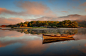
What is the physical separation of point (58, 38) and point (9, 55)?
13749mm

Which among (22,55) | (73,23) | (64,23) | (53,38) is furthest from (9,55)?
(73,23)

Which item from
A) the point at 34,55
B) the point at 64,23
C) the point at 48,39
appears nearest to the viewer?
the point at 34,55

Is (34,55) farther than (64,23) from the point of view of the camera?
No

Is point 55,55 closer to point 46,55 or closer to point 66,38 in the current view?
point 46,55

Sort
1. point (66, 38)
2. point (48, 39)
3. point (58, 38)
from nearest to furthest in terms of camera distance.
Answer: point (48, 39) < point (58, 38) < point (66, 38)

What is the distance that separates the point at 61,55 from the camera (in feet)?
31.3

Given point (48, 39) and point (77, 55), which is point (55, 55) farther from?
point (48, 39)

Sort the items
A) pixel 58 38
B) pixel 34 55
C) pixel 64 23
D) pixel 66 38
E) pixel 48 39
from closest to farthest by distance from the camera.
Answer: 1. pixel 34 55
2. pixel 48 39
3. pixel 58 38
4. pixel 66 38
5. pixel 64 23

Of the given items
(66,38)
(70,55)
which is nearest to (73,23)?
(66,38)

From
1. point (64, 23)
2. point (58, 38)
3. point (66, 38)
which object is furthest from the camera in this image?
point (64, 23)

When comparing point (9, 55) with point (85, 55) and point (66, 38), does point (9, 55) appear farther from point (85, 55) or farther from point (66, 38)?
point (66, 38)

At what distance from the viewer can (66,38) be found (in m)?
20.0

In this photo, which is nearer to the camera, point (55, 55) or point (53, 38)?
point (55, 55)

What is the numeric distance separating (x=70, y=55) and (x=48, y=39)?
27.7 feet
